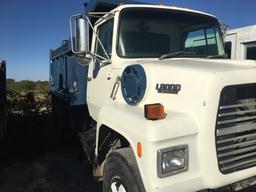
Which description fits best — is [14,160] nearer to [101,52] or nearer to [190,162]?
[101,52]

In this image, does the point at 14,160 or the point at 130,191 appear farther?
the point at 14,160

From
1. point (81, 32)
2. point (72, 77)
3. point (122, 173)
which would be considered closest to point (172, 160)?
point (122, 173)

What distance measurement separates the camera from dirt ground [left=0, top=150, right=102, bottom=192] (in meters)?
5.18

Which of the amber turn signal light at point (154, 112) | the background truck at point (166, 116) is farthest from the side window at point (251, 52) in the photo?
the amber turn signal light at point (154, 112)

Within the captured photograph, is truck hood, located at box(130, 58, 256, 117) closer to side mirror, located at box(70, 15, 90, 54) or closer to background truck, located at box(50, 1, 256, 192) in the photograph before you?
background truck, located at box(50, 1, 256, 192)

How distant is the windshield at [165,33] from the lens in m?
4.18

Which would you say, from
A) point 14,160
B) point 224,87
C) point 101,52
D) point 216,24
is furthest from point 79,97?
point 224,87

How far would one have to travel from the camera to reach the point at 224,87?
2.67 metres

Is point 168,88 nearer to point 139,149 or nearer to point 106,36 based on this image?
point 139,149

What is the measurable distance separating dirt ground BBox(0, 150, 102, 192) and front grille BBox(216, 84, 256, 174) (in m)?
2.89

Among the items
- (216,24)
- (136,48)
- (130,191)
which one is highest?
(216,24)

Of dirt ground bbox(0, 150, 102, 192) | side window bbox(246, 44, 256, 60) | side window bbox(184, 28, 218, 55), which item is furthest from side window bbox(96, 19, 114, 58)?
side window bbox(246, 44, 256, 60)

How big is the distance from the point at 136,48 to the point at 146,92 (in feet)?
3.63

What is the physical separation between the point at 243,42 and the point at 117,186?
5144 millimetres
